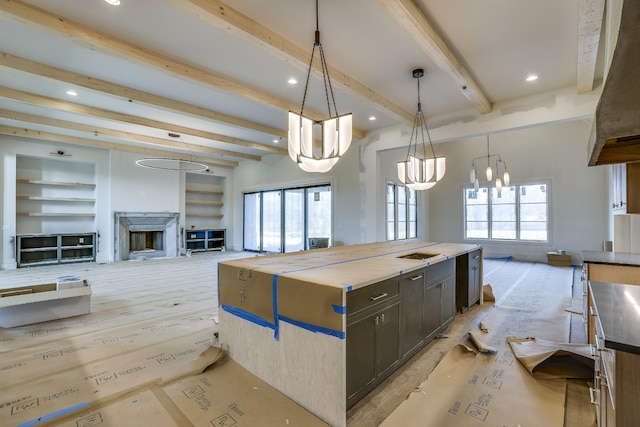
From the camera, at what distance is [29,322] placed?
354 cm

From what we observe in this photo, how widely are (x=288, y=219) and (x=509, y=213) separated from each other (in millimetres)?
6651

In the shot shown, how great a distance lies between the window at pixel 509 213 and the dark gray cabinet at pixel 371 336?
23.5 ft

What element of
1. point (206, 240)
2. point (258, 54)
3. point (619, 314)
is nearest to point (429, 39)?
point (258, 54)

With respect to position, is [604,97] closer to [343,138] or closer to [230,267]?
[343,138]

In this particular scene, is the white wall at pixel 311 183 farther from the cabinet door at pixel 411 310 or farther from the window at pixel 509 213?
the cabinet door at pixel 411 310

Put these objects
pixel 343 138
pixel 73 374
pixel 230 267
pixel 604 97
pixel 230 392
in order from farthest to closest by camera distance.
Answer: pixel 343 138 < pixel 230 267 < pixel 73 374 < pixel 230 392 < pixel 604 97

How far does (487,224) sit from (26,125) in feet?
40.0

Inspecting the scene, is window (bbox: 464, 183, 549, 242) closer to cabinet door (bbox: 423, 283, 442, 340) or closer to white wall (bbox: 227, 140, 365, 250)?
A: white wall (bbox: 227, 140, 365, 250)

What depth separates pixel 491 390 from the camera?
7.30 ft

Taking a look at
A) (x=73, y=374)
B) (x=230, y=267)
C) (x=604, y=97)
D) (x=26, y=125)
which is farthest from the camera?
(x=26, y=125)

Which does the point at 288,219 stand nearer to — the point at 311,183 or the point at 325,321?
the point at 311,183

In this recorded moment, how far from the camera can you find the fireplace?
8.57 m

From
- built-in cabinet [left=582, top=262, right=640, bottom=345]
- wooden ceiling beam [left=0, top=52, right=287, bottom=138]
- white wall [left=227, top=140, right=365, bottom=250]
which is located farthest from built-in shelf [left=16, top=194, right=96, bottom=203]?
built-in cabinet [left=582, top=262, right=640, bottom=345]

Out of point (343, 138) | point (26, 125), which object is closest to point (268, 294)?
point (343, 138)
